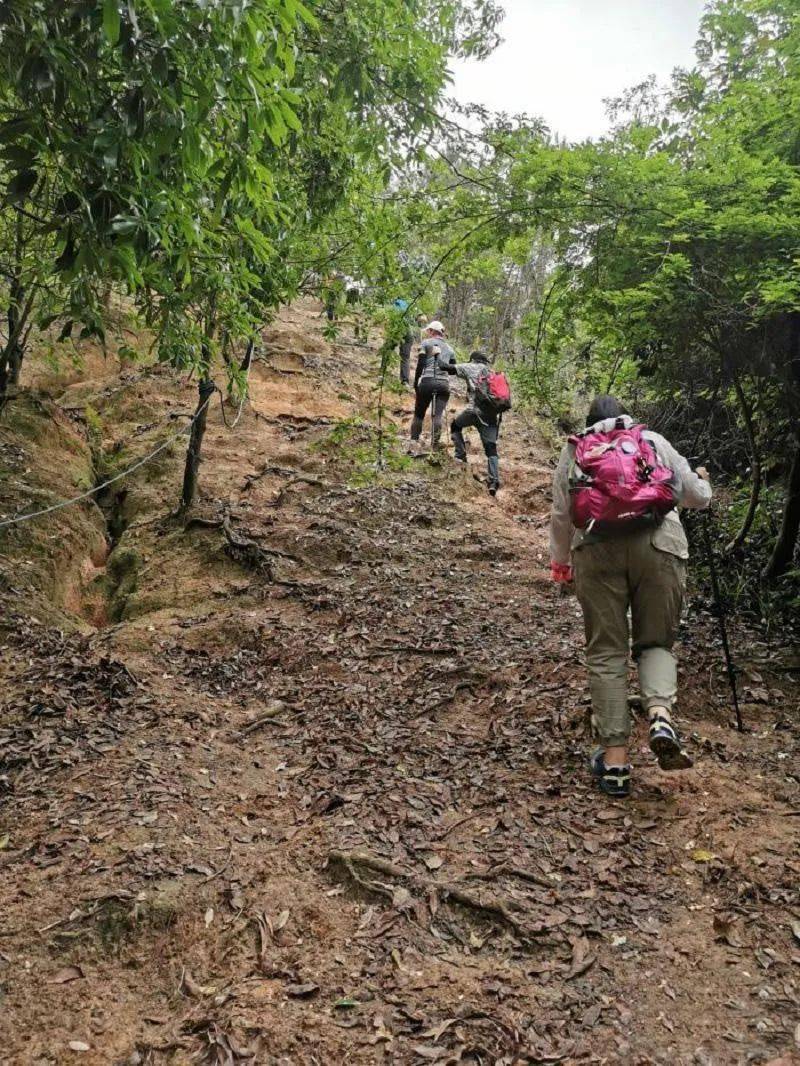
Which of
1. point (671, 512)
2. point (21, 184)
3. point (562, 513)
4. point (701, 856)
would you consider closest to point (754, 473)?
point (671, 512)

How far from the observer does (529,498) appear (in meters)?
11.4

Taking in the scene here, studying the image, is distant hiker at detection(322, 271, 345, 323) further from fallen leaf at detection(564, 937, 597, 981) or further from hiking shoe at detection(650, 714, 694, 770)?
fallen leaf at detection(564, 937, 597, 981)

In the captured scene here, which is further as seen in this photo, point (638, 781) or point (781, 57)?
point (781, 57)

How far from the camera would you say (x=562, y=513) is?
4207 millimetres

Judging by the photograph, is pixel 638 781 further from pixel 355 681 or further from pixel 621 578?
pixel 355 681

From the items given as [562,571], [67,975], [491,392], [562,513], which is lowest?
[67,975]

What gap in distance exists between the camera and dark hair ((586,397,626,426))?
13.9 ft

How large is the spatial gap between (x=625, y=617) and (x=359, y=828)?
1899mm

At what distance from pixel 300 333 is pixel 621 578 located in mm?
13470

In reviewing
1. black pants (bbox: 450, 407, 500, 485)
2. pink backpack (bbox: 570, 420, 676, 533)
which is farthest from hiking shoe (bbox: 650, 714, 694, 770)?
black pants (bbox: 450, 407, 500, 485)

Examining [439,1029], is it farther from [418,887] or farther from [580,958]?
[418,887]

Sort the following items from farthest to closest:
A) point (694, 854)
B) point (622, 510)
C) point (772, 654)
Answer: point (772, 654)
point (622, 510)
point (694, 854)

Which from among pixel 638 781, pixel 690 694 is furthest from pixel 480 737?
pixel 690 694

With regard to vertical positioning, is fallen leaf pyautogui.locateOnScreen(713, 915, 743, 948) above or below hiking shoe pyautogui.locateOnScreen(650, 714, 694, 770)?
below
